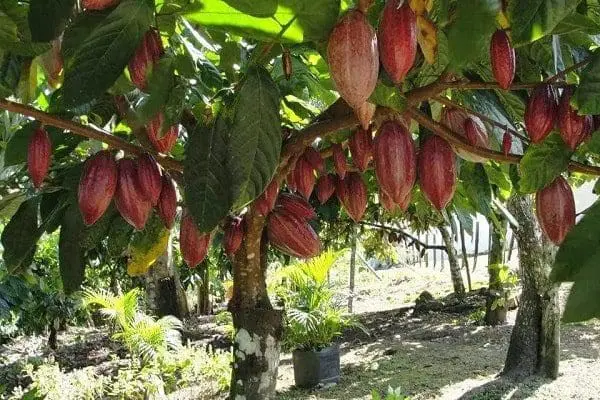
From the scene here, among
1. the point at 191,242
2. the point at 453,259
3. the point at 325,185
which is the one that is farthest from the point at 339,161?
the point at 453,259

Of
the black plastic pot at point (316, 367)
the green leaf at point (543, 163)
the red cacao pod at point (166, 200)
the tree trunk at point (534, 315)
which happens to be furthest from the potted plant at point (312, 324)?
the green leaf at point (543, 163)

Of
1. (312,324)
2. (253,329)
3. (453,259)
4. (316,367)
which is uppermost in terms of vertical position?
(453,259)

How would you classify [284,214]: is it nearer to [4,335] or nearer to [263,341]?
[263,341]

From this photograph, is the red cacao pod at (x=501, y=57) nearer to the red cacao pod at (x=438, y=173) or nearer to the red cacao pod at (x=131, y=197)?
the red cacao pod at (x=438, y=173)

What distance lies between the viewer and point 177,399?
397 centimetres

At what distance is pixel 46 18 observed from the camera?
0.43m

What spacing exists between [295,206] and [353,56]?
0.36m

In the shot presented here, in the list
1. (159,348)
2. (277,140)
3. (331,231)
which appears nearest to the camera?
(277,140)

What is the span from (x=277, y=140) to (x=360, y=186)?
35cm

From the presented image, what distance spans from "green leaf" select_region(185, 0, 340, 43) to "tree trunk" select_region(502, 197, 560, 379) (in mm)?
3257

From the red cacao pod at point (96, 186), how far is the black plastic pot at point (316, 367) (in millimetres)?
3795

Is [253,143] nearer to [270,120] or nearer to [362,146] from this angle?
[270,120]

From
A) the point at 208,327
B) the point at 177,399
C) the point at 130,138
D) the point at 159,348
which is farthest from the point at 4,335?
the point at 130,138

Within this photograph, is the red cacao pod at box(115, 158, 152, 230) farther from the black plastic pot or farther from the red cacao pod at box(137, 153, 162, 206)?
the black plastic pot
